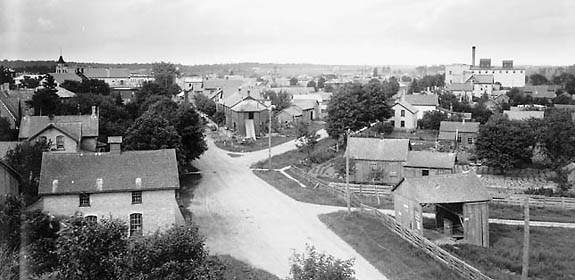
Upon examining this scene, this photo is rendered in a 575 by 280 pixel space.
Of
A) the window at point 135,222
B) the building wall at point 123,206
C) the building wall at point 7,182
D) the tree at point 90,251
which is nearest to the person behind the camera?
the tree at point 90,251

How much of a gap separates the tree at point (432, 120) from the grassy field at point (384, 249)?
39640 mm

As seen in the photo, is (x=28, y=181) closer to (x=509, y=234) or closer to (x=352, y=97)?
(x=509, y=234)

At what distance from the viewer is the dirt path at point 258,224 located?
25.3 meters

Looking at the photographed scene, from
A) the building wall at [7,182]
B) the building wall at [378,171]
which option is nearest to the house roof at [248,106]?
the building wall at [378,171]

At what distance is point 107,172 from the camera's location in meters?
28.1

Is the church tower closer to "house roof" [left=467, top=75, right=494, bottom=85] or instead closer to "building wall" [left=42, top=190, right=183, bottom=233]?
"building wall" [left=42, top=190, right=183, bottom=233]

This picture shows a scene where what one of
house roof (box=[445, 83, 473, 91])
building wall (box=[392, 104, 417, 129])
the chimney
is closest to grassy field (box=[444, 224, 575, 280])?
the chimney

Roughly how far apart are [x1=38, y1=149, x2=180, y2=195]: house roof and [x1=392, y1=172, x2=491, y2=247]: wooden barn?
12158 millimetres

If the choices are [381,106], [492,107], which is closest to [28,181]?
[381,106]

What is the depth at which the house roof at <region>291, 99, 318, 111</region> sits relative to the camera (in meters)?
85.6

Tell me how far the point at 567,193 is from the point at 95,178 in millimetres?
31544

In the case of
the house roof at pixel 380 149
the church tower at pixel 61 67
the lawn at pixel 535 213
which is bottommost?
the lawn at pixel 535 213

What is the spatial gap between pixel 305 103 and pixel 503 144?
44.8 m

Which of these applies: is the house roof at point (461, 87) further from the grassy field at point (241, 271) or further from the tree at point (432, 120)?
the grassy field at point (241, 271)
